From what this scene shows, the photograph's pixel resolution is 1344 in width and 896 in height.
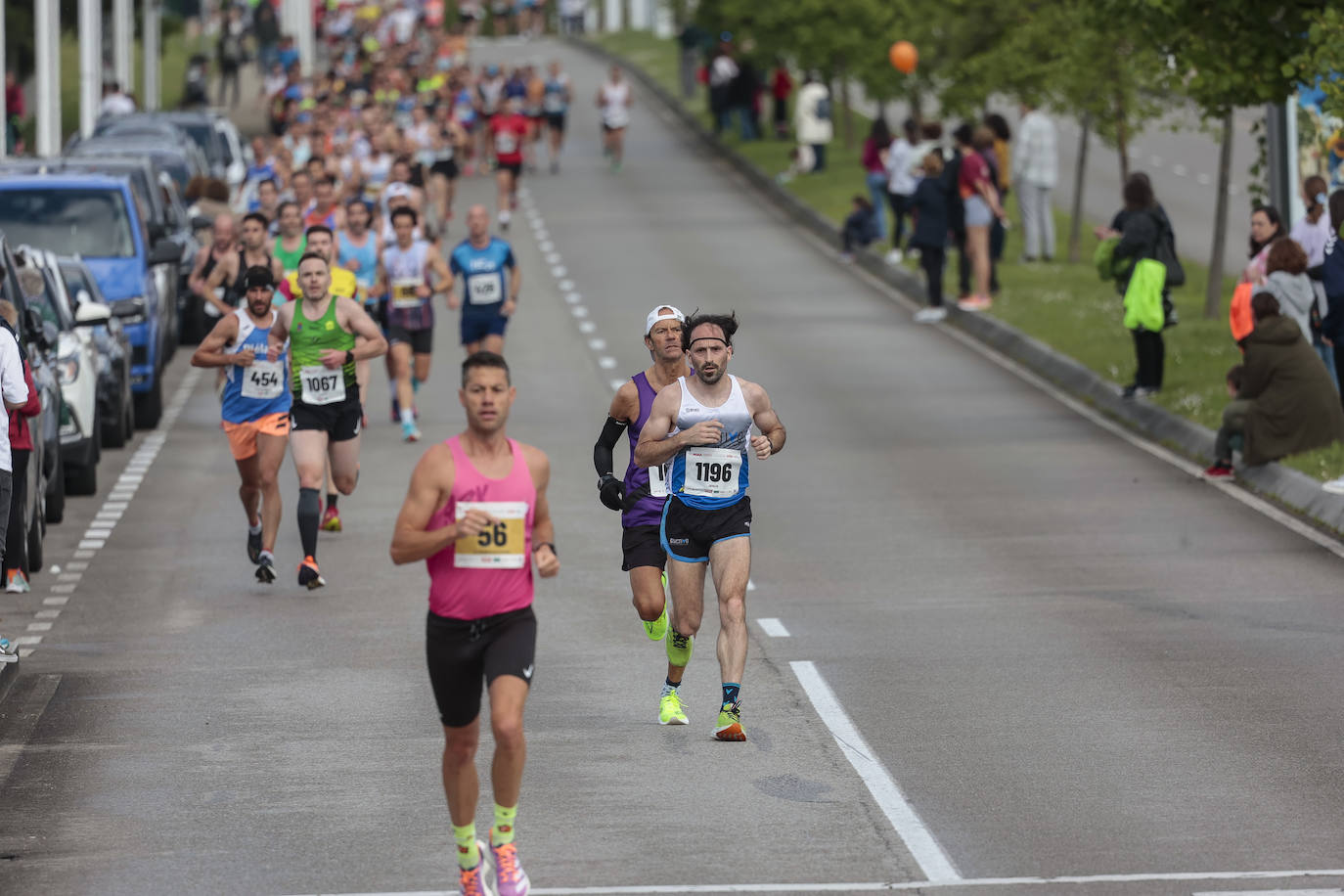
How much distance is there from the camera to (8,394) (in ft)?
42.1

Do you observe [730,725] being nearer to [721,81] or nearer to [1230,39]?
[1230,39]

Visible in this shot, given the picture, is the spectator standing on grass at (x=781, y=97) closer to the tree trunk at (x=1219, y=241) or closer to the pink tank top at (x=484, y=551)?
the tree trunk at (x=1219, y=241)

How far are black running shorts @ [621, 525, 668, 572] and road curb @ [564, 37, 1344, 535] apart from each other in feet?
21.4

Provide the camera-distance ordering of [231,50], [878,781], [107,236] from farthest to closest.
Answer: [231,50], [107,236], [878,781]

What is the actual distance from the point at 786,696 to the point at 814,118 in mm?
35431

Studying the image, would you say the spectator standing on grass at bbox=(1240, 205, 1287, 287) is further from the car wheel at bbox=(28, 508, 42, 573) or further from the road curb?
the car wheel at bbox=(28, 508, 42, 573)

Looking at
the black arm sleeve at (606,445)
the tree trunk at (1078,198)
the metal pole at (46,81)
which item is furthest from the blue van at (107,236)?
the metal pole at (46,81)

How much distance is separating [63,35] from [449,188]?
1054 inches

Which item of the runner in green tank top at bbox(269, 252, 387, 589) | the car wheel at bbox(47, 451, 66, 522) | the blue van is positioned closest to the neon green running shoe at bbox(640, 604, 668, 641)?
the runner in green tank top at bbox(269, 252, 387, 589)

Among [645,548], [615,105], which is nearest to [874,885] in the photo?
[645,548]

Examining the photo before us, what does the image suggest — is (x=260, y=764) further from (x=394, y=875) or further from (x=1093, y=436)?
(x=1093, y=436)

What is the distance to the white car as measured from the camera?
18.6 m

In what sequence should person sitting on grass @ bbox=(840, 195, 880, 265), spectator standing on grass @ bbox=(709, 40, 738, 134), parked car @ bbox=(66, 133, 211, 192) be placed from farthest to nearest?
spectator standing on grass @ bbox=(709, 40, 738, 134)
person sitting on grass @ bbox=(840, 195, 880, 265)
parked car @ bbox=(66, 133, 211, 192)

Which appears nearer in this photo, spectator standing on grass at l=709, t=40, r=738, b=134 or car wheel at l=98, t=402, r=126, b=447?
car wheel at l=98, t=402, r=126, b=447
